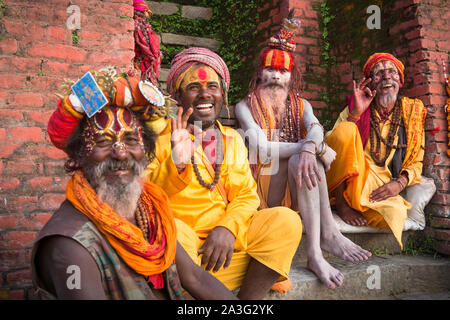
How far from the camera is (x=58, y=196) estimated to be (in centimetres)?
324

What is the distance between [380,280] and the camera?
355 cm

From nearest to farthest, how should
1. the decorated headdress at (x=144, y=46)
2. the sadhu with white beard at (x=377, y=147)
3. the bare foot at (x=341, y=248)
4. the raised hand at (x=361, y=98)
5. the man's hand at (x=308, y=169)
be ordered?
the man's hand at (x=308, y=169) < the bare foot at (x=341, y=248) < the decorated headdress at (x=144, y=46) < the sadhu with white beard at (x=377, y=147) < the raised hand at (x=361, y=98)

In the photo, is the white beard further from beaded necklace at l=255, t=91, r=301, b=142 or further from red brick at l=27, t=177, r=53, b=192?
beaded necklace at l=255, t=91, r=301, b=142

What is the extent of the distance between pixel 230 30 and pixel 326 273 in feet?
13.5

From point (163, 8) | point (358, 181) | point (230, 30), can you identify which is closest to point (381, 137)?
point (358, 181)

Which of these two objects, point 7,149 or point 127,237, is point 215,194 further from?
point 7,149

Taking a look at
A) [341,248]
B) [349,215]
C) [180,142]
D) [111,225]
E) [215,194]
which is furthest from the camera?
[349,215]

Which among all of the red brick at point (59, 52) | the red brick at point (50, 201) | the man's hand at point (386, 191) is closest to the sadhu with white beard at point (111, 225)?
the red brick at point (50, 201)

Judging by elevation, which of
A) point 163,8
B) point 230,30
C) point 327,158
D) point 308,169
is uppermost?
point 163,8

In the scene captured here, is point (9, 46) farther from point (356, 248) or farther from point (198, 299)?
point (356, 248)

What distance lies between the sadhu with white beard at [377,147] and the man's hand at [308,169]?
2.12 feet

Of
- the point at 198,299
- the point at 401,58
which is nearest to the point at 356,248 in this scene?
the point at 198,299

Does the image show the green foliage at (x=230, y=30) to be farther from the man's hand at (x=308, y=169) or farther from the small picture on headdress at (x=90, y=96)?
the small picture on headdress at (x=90, y=96)

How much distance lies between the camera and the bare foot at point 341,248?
3521 millimetres
